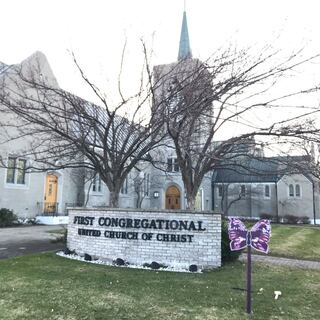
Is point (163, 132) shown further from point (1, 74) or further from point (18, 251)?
point (1, 74)

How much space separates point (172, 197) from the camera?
131 ft

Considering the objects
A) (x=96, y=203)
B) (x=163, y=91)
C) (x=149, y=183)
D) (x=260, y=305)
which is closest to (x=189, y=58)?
(x=163, y=91)

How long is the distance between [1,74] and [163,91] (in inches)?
646

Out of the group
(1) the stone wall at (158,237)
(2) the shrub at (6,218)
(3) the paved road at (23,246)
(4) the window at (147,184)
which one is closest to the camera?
(1) the stone wall at (158,237)

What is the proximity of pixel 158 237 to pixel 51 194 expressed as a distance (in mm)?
19025

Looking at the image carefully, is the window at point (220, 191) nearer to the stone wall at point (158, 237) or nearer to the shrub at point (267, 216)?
the shrub at point (267, 216)

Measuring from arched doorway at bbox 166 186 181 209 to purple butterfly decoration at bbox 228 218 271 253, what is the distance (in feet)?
109

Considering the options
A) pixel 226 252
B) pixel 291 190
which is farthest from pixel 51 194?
pixel 291 190

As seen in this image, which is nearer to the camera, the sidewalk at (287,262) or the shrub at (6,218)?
the sidewalk at (287,262)

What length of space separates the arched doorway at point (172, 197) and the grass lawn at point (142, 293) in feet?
98.8

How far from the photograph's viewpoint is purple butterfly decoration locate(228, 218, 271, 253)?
621 cm

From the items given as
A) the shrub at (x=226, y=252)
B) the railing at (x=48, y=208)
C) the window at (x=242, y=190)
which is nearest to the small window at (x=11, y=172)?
the railing at (x=48, y=208)

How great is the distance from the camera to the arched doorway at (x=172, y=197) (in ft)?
130

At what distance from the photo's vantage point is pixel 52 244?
13422mm
